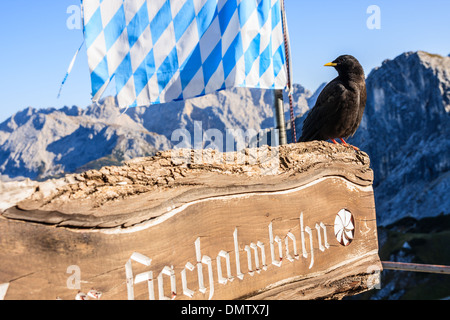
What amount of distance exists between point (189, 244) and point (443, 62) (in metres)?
189

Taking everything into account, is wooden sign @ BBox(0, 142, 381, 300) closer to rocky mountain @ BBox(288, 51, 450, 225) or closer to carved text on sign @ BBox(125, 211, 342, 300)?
carved text on sign @ BBox(125, 211, 342, 300)


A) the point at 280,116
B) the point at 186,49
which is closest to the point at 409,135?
the point at 280,116

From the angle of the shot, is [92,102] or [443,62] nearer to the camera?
[92,102]

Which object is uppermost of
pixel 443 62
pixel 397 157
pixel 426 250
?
pixel 443 62

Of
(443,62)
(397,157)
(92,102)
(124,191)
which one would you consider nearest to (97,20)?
(92,102)

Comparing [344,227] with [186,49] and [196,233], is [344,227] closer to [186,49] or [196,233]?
[196,233]

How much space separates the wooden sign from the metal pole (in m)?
0.90

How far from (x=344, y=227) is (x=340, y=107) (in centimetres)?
269

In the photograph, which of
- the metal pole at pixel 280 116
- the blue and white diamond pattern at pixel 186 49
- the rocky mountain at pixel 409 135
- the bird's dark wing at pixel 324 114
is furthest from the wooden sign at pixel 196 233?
the rocky mountain at pixel 409 135

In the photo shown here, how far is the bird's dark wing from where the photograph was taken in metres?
5.93

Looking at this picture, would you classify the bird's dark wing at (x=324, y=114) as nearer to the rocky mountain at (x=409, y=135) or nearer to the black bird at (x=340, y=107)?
the black bird at (x=340, y=107)

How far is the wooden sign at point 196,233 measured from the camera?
205 centimetres

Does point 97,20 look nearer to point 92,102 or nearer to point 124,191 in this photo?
point 92,102

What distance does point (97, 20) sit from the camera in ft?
15.2
